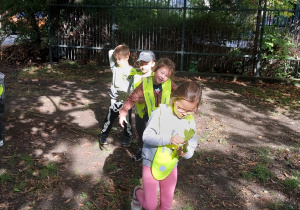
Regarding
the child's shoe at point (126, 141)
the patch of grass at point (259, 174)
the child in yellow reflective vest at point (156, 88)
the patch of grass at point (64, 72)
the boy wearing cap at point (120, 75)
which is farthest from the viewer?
the patch of grass at point (64, 72)

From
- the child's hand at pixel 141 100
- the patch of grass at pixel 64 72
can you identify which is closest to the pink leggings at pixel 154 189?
the child's hand at pixel 141 100

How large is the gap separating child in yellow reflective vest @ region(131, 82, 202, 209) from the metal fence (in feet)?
24.7

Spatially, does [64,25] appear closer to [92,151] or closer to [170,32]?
[170,32]

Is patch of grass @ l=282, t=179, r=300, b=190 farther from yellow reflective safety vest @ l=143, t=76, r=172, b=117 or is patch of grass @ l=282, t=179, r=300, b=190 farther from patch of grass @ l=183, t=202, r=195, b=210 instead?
yellow reflective safety vest @ l=143, t=76, r=172, b=117

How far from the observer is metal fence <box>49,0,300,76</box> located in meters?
9.65

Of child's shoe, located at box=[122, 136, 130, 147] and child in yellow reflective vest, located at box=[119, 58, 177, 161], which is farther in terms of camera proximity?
child's shoe, located at box=[122, 136, 130, 147]

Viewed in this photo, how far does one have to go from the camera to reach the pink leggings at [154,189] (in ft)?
8.75

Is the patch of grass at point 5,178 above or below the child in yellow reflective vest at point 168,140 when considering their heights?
below

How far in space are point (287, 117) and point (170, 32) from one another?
494cm

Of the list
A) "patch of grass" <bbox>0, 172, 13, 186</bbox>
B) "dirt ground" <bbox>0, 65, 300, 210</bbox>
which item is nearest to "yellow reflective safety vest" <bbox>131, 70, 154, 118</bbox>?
"dirt ground" <bbox>0, 65, 300, 210</bbox>

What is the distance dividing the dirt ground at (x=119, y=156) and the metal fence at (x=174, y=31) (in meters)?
2.97

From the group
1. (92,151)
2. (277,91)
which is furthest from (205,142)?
(277,91)

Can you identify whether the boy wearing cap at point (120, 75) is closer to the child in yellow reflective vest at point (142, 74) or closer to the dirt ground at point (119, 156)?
the child in yellow reflective vest at point (142, 74)

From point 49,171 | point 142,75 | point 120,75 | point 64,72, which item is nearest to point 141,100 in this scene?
point 142,75
